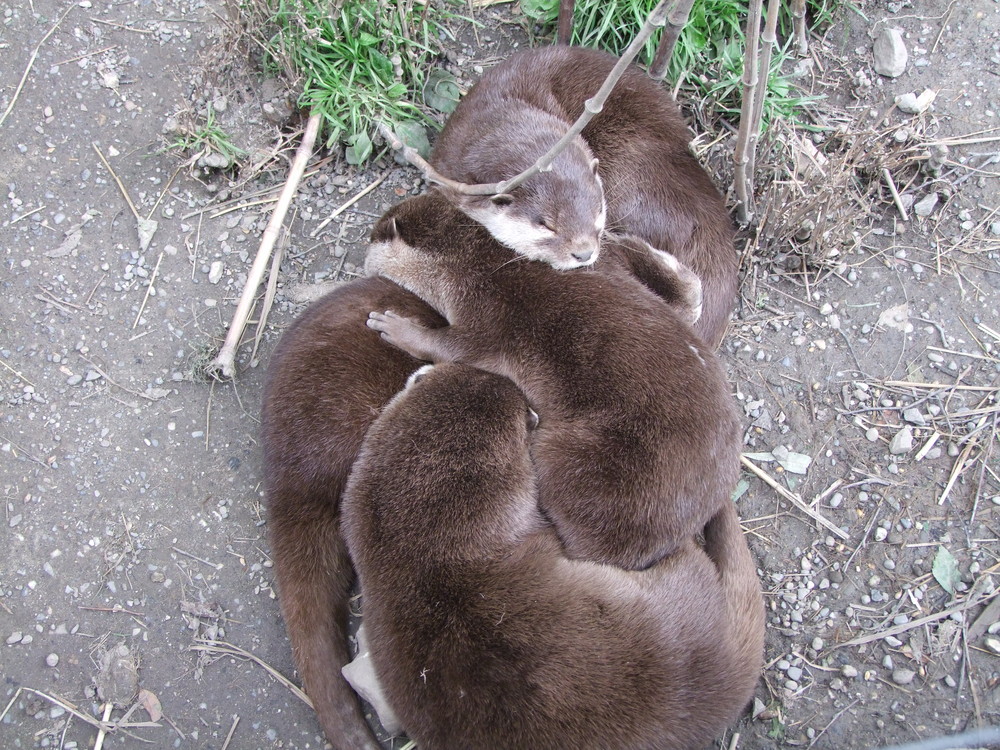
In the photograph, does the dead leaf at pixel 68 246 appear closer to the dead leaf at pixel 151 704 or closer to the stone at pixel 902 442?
the dead leaf at pixel 151 704

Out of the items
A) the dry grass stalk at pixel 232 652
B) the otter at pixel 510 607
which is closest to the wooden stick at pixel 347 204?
the otter at pixel 510 607

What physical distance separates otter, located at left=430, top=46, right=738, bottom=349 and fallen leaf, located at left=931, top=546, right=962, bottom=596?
0.96m

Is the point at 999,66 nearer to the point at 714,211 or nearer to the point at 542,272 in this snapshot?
the point at 714,211

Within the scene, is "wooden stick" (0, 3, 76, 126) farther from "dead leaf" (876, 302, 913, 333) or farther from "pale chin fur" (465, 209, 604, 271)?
"dead leaf" (876, 302, 913, 333)

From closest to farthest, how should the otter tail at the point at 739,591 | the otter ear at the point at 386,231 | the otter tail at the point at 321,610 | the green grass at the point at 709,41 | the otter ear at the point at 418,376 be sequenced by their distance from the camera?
the otter tail at the point at 739,591
the otter tail at the point at 321,610
the otter ear at the point at 418,376
the otter ear at the point at 386,231
the green grass at the point at 709,41

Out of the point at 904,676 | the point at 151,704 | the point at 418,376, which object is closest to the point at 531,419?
the point at 418,376

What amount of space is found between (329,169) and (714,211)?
1497mm

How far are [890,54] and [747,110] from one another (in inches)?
40.8

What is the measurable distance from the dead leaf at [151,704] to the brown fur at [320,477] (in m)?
0.52

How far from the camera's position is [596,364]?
91.9 inches

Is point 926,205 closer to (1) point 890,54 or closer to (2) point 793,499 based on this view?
(1) point 890,54

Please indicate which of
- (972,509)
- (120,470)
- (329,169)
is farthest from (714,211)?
(120,470)

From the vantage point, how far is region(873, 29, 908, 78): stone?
3.04 meters

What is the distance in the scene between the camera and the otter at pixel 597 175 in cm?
264
